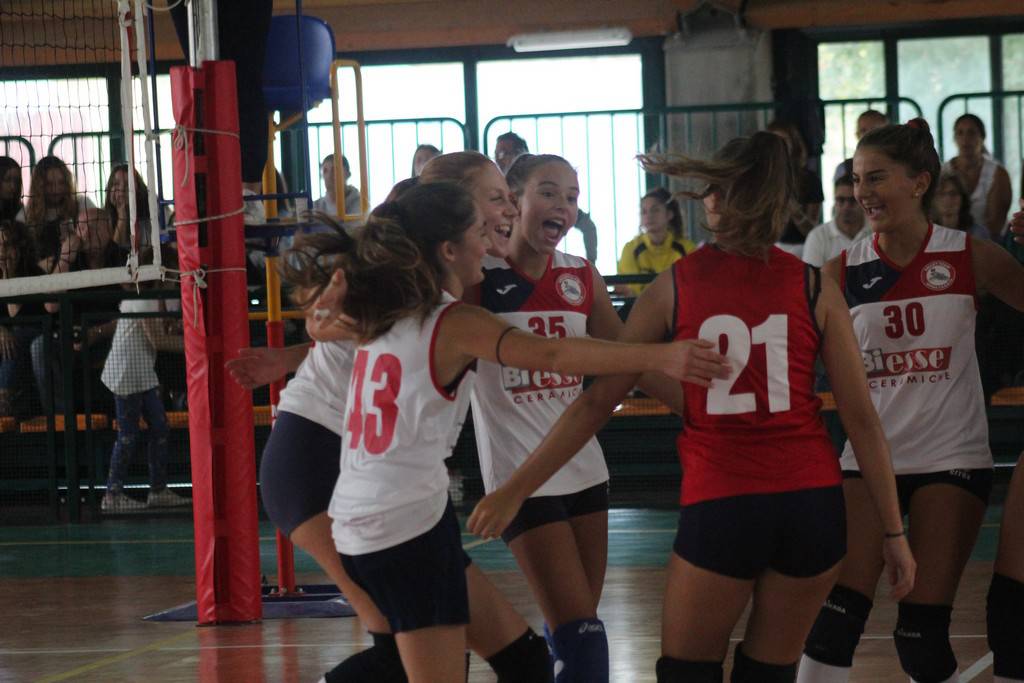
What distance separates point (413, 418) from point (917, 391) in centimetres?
162

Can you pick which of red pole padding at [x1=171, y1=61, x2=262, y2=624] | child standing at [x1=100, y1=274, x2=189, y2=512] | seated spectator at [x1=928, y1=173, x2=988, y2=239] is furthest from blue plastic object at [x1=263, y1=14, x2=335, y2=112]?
seated spectator at [x1=928, y1=173, x2=988, y2=239]

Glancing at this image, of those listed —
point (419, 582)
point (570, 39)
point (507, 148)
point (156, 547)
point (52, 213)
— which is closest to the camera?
point (419, 582)

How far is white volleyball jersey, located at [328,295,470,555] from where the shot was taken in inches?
115

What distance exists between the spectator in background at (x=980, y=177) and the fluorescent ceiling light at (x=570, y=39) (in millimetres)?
3902

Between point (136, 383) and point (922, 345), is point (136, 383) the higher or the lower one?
the lower one

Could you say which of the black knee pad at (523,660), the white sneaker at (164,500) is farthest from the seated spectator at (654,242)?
the black knee pad at (523,660)

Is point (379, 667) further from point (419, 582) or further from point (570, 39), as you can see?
point (570, 39)

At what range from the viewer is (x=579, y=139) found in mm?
10297

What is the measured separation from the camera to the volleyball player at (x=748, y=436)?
2.97 m

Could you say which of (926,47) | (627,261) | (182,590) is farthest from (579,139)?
(182,590)

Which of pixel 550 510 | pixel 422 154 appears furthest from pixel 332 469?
pixel 422 154

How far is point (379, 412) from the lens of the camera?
117 inches

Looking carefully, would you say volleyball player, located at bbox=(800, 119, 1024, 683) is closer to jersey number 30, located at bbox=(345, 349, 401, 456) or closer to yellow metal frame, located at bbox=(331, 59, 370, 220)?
jersey number 30, located at bbox=(345, 349, 401, 456)

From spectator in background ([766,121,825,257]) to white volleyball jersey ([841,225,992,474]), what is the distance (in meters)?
4.60
